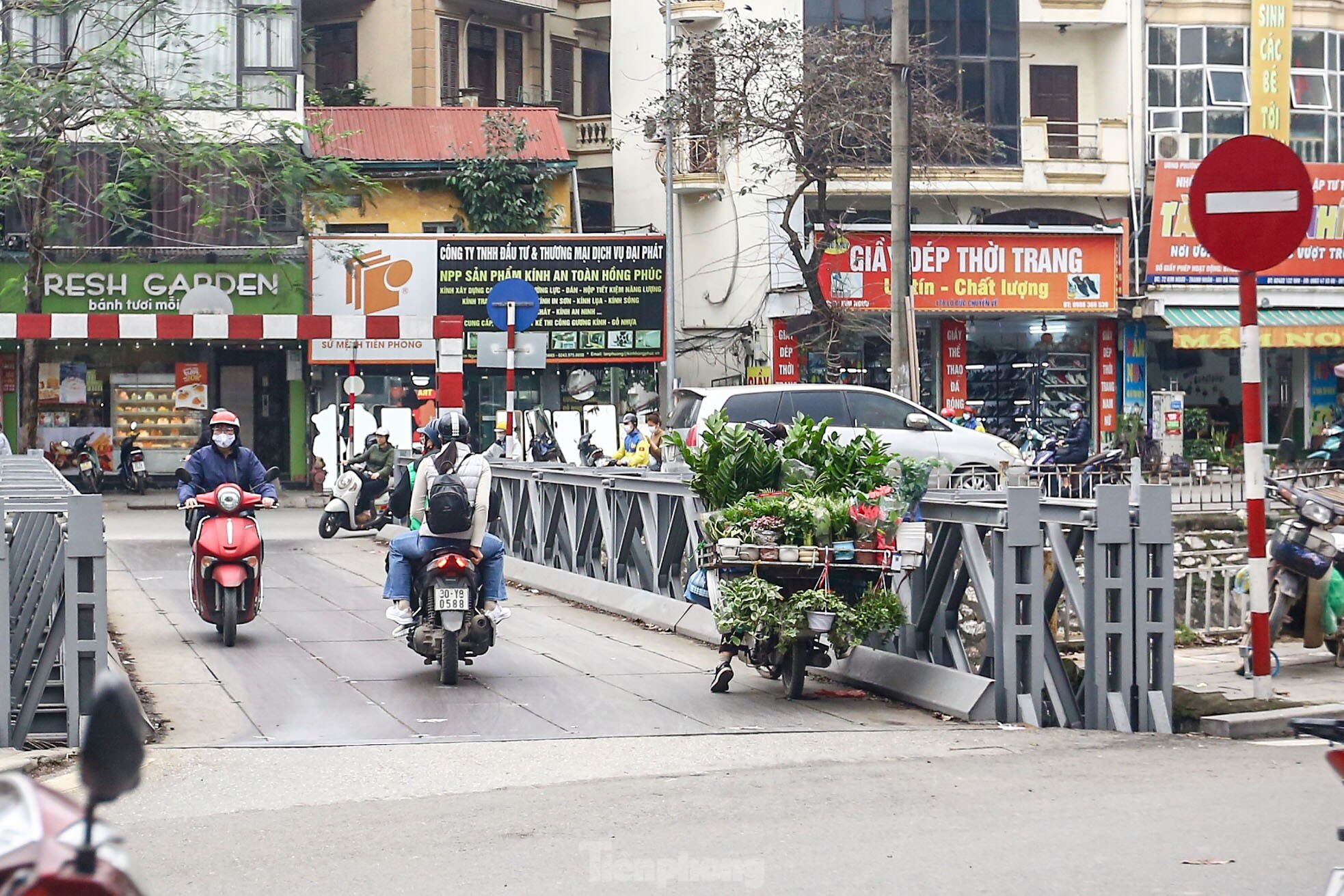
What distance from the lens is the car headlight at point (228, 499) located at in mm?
11375

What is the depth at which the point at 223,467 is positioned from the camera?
11.7 meters

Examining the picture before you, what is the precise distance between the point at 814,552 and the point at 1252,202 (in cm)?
305

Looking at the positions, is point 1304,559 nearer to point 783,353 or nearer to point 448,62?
point 783,353

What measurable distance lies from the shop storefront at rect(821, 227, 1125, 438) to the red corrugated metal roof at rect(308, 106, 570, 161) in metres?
7.24

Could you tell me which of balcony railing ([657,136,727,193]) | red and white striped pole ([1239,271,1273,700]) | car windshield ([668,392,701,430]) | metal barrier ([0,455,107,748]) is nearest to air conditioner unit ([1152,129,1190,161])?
balcony railing ([657,136,727,193])

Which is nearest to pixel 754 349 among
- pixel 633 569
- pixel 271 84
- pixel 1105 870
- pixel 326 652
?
pixel 271 84

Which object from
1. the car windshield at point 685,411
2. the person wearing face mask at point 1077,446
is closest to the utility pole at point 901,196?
the car windshield at point 685,411

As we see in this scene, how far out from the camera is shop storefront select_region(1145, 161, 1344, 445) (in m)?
31.7

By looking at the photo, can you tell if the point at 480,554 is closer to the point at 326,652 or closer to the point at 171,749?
the point at 326,652

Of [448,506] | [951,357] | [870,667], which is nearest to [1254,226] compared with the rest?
[870,667]

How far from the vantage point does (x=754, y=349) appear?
32156 millimetres

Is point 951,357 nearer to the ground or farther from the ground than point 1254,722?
farther from the ground

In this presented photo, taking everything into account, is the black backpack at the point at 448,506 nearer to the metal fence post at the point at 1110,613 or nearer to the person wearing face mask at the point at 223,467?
the person wearing face mask at the point at 223,467

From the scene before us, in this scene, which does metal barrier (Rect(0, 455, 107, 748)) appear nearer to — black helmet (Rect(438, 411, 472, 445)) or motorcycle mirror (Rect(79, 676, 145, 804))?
black helmet (Rect(438, 411, 472, 445))
